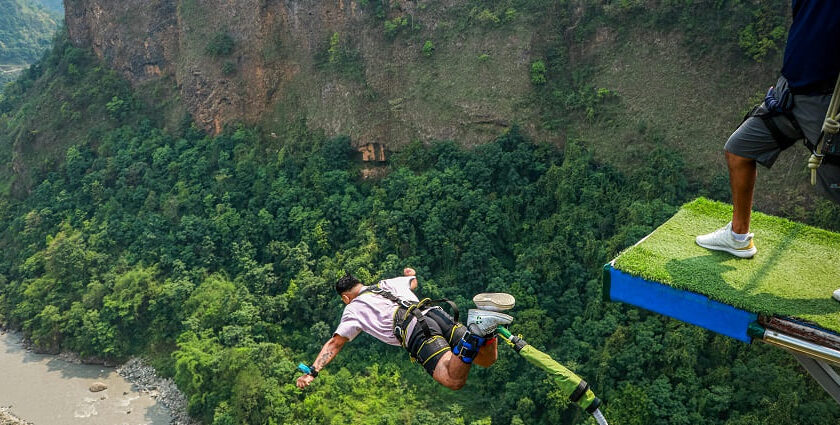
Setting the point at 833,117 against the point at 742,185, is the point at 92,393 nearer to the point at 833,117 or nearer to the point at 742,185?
the point at 742,185

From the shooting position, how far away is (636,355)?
15.3 metres

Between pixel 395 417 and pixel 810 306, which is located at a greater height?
pixel 810 306

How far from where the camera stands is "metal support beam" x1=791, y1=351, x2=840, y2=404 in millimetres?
4121

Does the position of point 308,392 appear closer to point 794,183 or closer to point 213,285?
point 213,285

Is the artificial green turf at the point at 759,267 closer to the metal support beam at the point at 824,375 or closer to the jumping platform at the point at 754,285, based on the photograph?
the jumping platform at the point at 754,285

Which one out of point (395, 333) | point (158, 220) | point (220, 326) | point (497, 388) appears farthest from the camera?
point (158, 220)

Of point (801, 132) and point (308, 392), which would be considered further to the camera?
point (308, 392)

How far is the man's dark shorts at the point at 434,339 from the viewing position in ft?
18.6

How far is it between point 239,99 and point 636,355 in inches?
753

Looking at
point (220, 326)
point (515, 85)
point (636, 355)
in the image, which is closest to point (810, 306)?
point (636, 355)

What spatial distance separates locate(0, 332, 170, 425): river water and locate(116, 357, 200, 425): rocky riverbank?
215mm

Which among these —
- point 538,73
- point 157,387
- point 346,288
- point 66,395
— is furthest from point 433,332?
point 66,395

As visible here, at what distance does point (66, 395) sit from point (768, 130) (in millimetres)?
25128

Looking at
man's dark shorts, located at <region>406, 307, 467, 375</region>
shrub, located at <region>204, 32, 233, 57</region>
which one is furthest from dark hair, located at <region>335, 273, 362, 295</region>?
shrub, located at <region>204, 32, 233, 57</region>
